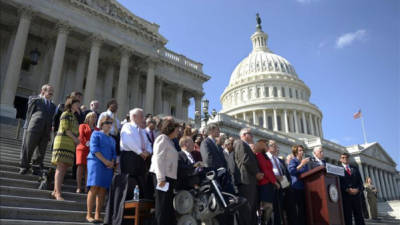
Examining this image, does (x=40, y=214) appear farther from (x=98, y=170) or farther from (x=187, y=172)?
(x=187, y=172)

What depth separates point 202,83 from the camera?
3122 cm

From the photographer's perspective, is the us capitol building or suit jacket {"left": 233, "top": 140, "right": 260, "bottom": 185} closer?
suit jacket {"left": 233, "top": 140, "right": 260, "bottom": 185}

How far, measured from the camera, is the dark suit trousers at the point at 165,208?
463cm

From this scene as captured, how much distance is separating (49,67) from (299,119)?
60063 mm

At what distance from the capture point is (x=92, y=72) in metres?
21.3

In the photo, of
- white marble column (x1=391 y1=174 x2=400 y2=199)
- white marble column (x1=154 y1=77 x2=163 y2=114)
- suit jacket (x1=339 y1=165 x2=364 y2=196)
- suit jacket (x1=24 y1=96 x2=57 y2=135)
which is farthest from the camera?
white marble column (x1=391 y1=174 x2=400 y2=199)

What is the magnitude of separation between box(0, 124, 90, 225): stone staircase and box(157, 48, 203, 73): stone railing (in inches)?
842

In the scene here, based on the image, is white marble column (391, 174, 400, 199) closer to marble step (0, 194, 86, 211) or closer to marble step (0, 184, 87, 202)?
marble step (0, 184, 87, 202)

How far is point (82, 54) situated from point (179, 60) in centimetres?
961

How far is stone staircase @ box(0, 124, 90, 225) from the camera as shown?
203 inches

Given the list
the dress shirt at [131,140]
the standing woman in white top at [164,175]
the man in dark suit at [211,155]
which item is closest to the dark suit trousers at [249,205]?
the man in dark suit at [211,155]

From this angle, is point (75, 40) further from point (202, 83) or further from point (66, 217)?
point (66, 217)

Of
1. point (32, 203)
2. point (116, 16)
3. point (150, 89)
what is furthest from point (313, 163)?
point (116, 16)

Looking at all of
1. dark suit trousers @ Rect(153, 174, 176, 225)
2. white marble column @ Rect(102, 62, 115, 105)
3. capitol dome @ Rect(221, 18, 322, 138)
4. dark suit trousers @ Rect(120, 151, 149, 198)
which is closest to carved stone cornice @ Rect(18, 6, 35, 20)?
white marble column @ Rect(102, 62, 115, 105)
